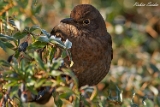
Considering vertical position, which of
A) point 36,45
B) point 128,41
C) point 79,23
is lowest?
point 128,41

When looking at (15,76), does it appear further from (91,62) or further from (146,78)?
(146,78)

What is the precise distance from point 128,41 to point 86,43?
1900 millimetres

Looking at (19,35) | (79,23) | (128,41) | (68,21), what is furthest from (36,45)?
(128,41)

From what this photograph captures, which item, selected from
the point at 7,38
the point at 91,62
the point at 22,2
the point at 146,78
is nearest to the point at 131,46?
the point at 146,78

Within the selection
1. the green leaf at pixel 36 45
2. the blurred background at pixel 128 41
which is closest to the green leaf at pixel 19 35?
the green leaf at pixel 36 45

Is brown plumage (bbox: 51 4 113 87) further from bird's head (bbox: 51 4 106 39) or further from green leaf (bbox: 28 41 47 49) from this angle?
green leaf (bbox: 28 41 47 49)

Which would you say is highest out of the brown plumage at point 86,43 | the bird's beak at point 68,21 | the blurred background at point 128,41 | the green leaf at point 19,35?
the green leaf at point 19,35

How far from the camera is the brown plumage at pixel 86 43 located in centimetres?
346

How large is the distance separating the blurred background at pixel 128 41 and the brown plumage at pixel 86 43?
251 mm

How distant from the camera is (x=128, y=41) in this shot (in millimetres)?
5332

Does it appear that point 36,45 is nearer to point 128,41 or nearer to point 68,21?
point 68,21

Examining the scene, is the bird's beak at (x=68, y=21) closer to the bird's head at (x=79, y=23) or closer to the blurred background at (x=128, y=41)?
the bird's head at (x=79, y=23)

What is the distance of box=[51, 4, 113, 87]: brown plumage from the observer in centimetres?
346

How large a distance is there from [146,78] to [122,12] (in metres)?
2.00
